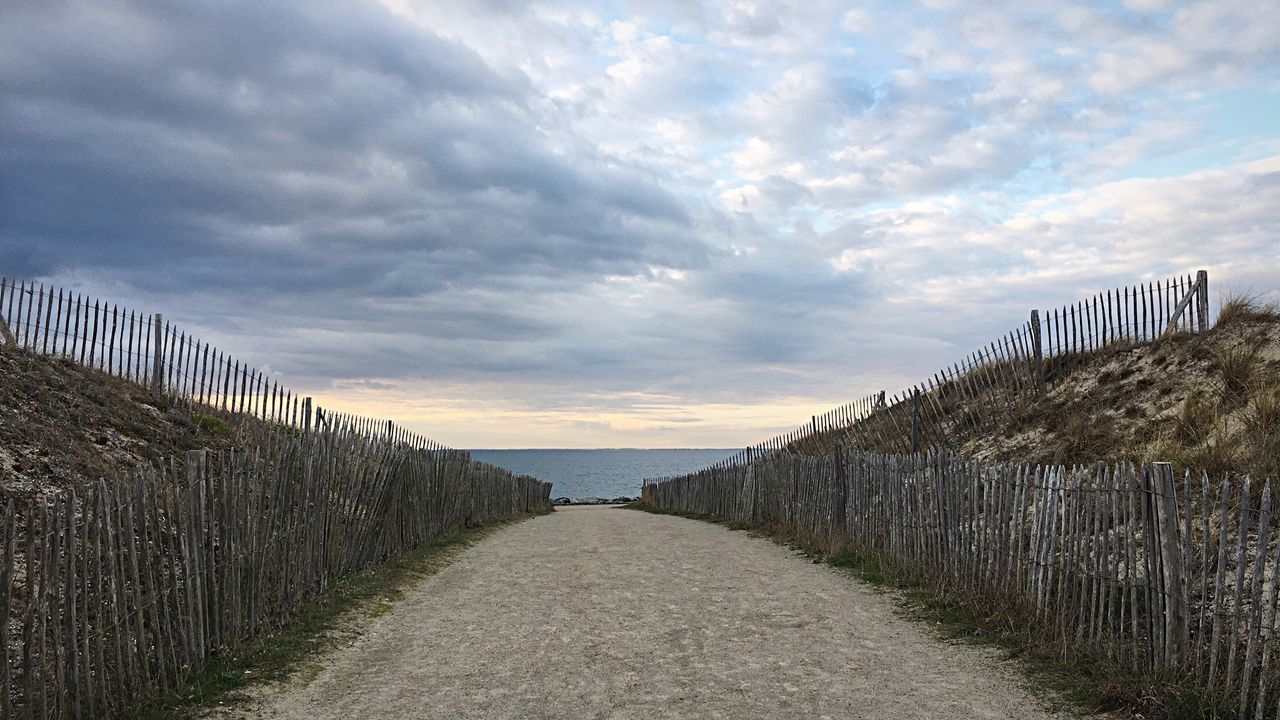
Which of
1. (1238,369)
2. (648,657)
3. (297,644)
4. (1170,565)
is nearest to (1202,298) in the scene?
(1238,369)

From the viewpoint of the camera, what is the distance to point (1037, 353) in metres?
19.0

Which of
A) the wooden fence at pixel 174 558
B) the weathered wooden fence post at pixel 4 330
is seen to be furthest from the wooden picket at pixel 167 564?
the weathered wooden fence post at pixel 4 330

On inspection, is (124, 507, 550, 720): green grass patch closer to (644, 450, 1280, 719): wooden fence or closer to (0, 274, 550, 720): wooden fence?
(0, 274, 550, 720): wooden fence

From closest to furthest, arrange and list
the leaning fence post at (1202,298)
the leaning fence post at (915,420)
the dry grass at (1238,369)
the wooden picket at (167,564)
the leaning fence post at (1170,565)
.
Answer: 1. the wooden picket at (167,564)
2. the leaning fence post at (1170,565)
3. the dry grass at (1238,369)
4. the leaning fence post at (1202,298)
5. the leaning fence post at (915,420)

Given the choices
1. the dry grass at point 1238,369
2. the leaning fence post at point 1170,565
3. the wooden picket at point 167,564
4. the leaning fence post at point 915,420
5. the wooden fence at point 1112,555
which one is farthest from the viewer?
the leaning fence post at point 915,420

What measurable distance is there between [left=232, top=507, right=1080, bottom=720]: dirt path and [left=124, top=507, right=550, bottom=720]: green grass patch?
0.81 feet

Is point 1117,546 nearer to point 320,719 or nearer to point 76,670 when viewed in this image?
point 320,719

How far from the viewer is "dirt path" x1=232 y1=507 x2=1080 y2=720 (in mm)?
5996

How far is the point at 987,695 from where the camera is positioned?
6.25 meters

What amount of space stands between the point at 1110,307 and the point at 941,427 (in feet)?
14.2

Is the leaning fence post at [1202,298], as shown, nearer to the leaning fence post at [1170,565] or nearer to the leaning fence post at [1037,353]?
the leaning fence post at [1037,353]

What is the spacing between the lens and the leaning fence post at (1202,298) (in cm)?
1677

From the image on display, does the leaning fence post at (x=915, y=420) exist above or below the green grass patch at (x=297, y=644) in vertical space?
above

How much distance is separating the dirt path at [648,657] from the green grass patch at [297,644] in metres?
0.25
